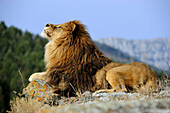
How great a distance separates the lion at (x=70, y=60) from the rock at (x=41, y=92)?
0.12 metres

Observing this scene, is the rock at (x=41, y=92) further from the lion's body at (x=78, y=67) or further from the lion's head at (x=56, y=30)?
the lion's head at (x=56, y=30)

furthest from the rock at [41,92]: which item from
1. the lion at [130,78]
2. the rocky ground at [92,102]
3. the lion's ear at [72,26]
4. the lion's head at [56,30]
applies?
the lion's ear at [72,26]

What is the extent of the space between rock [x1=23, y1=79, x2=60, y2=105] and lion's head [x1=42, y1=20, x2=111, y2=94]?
0.18 meters

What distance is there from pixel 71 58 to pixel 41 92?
3.80 feet

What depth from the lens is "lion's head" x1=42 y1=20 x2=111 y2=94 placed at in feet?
17.3

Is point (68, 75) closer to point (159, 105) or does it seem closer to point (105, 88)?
point (105, 88)

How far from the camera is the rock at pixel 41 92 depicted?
502cm

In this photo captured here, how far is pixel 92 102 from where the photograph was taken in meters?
3.97

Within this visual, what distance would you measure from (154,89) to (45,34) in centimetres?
335

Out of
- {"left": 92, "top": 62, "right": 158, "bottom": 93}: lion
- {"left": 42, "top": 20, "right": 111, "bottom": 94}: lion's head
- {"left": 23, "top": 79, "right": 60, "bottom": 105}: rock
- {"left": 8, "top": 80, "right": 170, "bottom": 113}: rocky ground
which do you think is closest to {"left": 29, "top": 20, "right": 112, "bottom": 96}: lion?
{"left": 42, "top": 20, "right": 111, "bottom": 94}: lion's head

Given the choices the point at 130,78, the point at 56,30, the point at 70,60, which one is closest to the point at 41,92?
the point at 70,60

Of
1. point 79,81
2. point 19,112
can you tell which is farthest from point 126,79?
point 19,112

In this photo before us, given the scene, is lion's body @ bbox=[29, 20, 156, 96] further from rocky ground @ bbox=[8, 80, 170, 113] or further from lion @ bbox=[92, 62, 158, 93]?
rocky ground @ bbox=[8, 80, 170, 113]

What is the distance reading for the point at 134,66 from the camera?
4.91m
